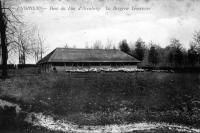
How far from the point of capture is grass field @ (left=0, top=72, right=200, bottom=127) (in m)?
20.2

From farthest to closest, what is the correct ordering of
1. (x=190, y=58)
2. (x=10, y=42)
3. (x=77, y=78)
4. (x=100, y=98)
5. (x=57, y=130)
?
(x=190, y=58) → (x=77, y=78) → (x=10, y=42) → (x=100, y=98) → (x=57, y=130)

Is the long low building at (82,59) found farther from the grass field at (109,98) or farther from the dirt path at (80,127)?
the dirt path at (80,127)

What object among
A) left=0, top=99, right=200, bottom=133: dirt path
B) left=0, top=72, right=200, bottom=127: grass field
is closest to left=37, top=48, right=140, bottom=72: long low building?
left=0, top=72, right=200, bottom=127: grass field

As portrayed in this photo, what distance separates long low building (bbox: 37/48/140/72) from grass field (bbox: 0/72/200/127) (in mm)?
13544

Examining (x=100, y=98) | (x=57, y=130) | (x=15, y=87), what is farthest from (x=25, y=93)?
(x=57, y=130)

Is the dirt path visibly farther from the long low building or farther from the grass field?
the long low building

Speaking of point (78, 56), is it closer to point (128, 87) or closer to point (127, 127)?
point (128, 87)

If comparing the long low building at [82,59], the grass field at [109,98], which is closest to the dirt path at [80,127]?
the grass field at [109,98]

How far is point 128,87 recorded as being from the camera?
28.8 metres

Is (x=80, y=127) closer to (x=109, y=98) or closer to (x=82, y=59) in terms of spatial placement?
(x=109, y=98)

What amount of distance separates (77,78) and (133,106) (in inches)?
436

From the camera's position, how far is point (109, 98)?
25047 mm

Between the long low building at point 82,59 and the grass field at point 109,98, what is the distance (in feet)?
44.4

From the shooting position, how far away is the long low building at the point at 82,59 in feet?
146
